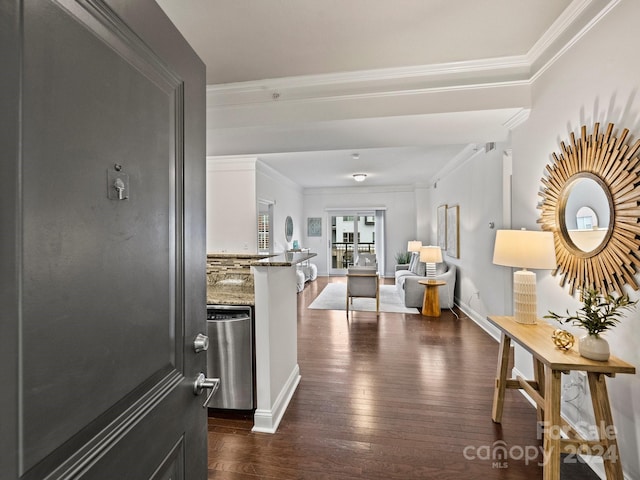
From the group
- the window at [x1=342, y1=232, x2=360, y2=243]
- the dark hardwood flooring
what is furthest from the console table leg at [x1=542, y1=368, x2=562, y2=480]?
the window at [x1=342, y1=232, x2=360, y2=243]

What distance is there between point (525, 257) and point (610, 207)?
0.50 metres

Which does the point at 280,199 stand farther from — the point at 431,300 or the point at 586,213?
the point at 586,213

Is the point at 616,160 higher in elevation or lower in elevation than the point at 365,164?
lower

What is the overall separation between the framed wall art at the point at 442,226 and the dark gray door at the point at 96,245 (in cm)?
614

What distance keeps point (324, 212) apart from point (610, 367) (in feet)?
26.3

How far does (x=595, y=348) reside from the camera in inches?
59.5

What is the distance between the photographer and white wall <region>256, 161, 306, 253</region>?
6.00m

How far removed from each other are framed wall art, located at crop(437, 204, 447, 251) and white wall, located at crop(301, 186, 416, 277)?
1915 mm

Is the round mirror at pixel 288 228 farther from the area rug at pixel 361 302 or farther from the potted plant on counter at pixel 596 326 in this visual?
the potted plant on counter at pixel 596 326

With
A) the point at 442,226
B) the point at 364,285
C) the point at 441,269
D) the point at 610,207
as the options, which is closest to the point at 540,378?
the point at 610,207

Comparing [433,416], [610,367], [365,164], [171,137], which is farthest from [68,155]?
[365,164]

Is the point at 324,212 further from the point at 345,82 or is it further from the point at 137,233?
the point at 137,233

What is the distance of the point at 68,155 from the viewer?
1.82ft

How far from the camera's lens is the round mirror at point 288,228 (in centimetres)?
748
